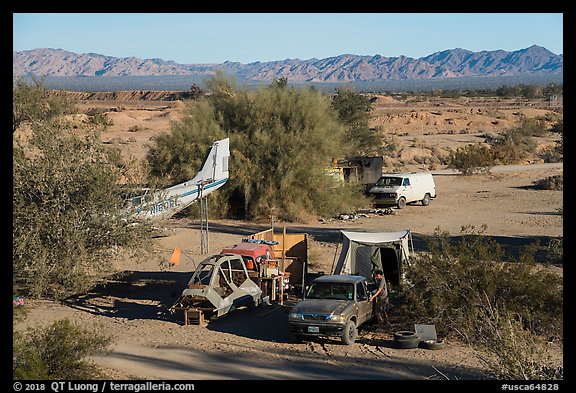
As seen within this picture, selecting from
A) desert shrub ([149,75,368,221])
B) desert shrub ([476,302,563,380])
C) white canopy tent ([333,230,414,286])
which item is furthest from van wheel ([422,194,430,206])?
desert shrub ([476,302,563,380])

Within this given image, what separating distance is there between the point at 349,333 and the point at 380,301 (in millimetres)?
2025

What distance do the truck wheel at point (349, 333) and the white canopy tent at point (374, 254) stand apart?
370 cm

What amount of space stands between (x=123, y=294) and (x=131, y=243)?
2.16m

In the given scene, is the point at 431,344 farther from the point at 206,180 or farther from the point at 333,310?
the point at 206,180

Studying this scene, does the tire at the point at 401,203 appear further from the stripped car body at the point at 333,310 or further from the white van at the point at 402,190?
the stripped car body at the point at 333,310

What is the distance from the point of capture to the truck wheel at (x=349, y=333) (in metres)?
14.3

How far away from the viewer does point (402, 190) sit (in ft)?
113

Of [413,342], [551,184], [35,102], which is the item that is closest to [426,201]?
[551,184]

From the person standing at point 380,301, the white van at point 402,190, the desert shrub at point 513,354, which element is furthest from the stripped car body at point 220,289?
the white van at point 402,190

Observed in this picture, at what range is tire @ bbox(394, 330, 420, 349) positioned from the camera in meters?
14.1
